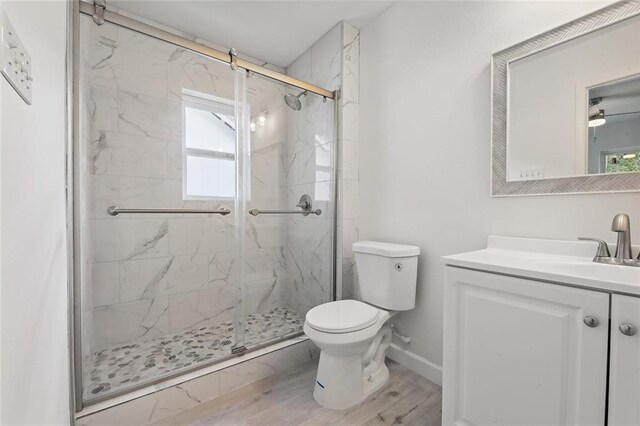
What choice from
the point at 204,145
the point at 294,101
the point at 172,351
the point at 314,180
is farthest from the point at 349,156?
the point at 172,351

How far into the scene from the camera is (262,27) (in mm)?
2117

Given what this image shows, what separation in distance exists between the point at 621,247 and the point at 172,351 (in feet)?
7.61

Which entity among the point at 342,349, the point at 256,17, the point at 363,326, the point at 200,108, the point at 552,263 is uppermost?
the point at 256,17

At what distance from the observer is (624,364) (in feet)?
2.30

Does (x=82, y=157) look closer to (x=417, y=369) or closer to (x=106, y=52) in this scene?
(x=106, y=52)

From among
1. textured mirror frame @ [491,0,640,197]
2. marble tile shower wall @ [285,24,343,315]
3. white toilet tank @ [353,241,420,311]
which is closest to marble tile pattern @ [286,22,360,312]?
marble tile shower wall @ [285,24,343,315]

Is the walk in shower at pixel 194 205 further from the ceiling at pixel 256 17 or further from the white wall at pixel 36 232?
the white wall at pixel 36 232

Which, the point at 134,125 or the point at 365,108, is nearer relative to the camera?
the point at 134,125

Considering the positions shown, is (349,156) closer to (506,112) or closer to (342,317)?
(506,112)

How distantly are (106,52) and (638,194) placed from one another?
8.73 ft

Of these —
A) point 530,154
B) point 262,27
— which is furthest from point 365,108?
point 530,154

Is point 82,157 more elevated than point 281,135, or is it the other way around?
point 281,135

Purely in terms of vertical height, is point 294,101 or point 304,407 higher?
point 294,101

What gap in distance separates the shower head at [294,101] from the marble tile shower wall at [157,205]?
0.21ft
